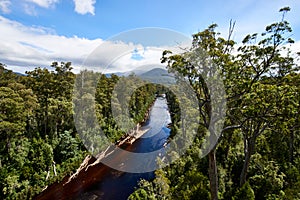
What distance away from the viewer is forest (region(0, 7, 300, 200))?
18.0 ft

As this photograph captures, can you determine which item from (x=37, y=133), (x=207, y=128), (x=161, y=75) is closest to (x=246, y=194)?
(x=207, y=128)

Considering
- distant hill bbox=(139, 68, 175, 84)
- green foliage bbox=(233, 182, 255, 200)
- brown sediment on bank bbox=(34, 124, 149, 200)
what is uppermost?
distant hill bbox=(139, 68, 175, 84)

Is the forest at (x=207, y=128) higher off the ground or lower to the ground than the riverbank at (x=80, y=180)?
higher

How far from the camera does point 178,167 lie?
9062 mm

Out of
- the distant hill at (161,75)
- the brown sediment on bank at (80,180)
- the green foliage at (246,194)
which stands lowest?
the brown sediment on bank at (80,180)

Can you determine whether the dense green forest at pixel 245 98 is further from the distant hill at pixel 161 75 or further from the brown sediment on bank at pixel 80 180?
the brown sediment on bank at pixel 80 180

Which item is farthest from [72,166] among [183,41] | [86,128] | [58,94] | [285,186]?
[285,186]

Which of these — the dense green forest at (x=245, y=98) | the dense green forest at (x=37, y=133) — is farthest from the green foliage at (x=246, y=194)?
the dense green forest at (x=37, y=133)

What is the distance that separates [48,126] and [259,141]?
13320 millimetres

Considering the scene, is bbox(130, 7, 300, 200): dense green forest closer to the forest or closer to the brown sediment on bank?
the forest

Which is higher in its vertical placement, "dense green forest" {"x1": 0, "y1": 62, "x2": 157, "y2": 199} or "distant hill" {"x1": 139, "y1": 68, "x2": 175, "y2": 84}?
"distant hill" {"x1": 139, "y1": 68, "x2": 175, "y2": 84}

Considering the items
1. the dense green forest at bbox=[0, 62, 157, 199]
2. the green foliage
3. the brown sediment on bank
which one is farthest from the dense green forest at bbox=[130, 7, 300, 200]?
the dense green forest at bbox=[0, 62, 157, 199]

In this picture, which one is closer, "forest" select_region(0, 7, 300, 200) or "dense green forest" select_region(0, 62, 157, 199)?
"forest" select_region(0, 7, 300, 200)

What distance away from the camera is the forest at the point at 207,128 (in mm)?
5492
